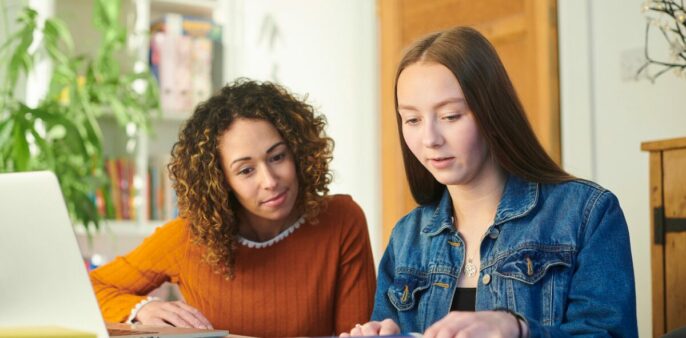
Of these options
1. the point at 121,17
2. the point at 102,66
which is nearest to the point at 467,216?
the point at 102,66

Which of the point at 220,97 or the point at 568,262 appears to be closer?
the point at 568,262

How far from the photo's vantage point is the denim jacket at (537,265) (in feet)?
3.73

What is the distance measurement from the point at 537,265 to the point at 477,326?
0.38 meters

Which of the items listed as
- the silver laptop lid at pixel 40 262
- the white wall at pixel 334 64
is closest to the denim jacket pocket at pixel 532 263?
the silver laptop lid at pixel 40 262

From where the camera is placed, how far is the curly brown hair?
176 cm

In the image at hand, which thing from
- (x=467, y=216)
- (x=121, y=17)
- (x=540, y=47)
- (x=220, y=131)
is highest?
(x=121, y=17)

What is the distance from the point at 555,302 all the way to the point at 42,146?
207 cm

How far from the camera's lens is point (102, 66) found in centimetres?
349

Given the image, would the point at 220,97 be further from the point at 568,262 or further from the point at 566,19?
the point at 566,19

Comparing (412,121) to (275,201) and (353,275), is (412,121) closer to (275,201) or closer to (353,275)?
(275,201)

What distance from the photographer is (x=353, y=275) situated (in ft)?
6.14

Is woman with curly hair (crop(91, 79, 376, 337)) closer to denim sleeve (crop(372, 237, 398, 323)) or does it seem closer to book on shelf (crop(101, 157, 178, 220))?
denim sleeve (crop(372, 237, 398, 323))

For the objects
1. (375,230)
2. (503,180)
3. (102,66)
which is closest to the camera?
(503,180)

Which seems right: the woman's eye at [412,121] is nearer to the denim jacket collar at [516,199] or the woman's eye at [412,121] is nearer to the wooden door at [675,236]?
the denim jacket collar at [516,199]
